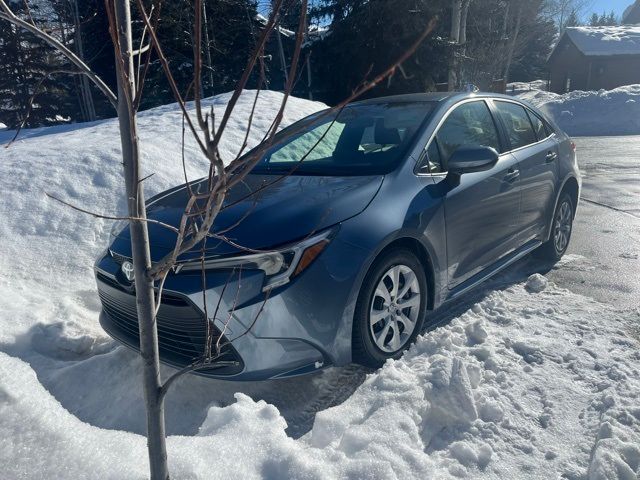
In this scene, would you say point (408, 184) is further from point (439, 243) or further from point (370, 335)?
point (370, 335)

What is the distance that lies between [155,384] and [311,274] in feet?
3.86

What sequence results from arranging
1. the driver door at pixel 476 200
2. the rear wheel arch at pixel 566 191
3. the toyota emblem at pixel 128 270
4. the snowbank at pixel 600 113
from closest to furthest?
the toyota emblem at pixel 128 270 < the driver door at pixel 476 200 < the rear wheel arch at pixel 566 191 < the snowbank at pixel 600 113

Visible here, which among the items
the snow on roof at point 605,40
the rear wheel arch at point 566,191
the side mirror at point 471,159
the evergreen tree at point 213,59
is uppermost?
the snow on roof at point 605,40

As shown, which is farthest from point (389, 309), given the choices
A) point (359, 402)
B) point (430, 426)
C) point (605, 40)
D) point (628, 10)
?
point (628, 10)

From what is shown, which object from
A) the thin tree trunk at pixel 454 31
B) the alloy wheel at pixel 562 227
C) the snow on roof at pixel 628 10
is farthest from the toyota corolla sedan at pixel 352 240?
the snow on roof at pixel 628 10

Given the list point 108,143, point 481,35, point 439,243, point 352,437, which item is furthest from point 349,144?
point 481,35

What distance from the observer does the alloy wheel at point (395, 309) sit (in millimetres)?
3051

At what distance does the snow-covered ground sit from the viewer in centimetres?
201

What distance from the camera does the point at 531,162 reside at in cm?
452

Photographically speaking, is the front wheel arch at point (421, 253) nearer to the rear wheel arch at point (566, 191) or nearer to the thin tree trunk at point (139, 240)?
the thin tree trunk at point (139, 240)

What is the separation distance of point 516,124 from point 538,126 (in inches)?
20.0

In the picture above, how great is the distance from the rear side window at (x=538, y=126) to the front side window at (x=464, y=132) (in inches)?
33.6

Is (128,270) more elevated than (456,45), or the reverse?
(456,45)

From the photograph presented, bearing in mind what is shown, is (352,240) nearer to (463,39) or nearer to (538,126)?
(538,126)
